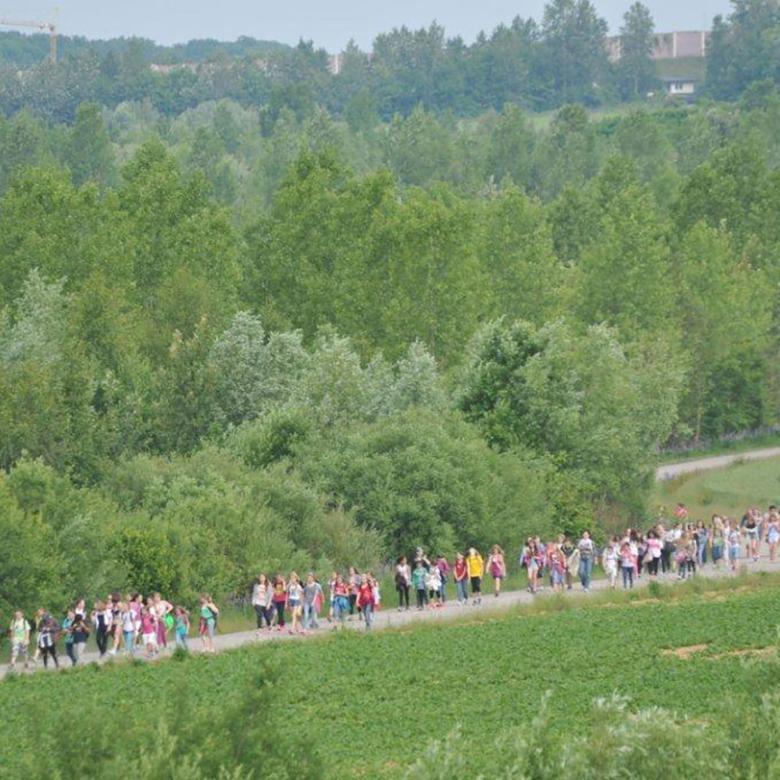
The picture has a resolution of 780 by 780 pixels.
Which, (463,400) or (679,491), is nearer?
(463,400)

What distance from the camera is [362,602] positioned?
5547cm

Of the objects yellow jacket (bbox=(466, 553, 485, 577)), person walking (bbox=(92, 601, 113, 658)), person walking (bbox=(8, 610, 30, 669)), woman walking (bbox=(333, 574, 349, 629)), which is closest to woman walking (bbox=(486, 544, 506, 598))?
yellow jacket (bbox=(466, 553, 485, 577))

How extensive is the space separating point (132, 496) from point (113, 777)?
41.1 meters

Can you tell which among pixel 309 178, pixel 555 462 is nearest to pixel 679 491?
pixel 555 462

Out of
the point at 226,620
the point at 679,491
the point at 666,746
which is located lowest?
the point at 679,491

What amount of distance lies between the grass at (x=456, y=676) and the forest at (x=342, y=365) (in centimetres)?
740

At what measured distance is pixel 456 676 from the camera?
49.4 metres

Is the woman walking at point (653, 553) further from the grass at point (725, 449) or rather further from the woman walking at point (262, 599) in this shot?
the grass at point (725, 449)

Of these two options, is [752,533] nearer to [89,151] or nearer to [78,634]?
[78,634]

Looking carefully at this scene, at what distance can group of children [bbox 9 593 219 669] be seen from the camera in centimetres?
5100

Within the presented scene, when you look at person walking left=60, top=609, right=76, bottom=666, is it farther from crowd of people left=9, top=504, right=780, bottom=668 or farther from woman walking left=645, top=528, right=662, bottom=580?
woman walking left=645, top=528, right=662, bottom=580

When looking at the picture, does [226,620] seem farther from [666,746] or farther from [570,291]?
[570,291]

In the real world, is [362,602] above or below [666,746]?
below

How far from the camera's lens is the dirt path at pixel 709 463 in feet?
329
